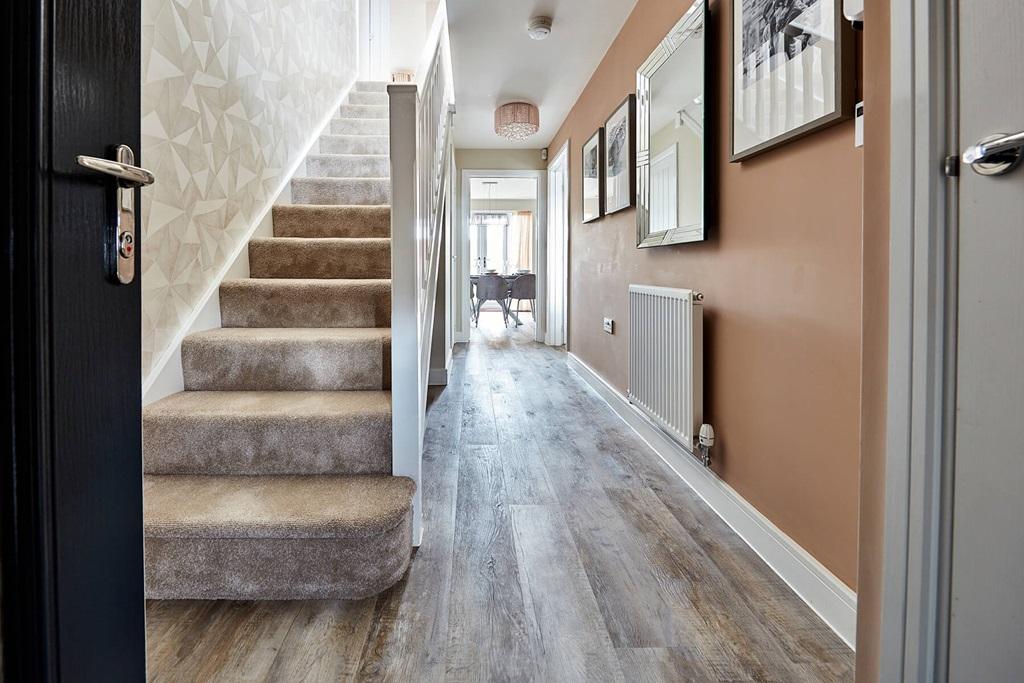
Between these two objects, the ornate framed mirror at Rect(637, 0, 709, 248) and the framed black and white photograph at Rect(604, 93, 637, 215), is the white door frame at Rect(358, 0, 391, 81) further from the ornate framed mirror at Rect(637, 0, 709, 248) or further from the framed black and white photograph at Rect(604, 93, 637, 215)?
the ornate framed mirror at Rect(637, 0, 709, 248)

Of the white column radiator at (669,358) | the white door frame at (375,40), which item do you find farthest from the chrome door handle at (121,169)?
the white door frame at (375,40)

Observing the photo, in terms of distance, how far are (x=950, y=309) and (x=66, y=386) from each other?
1.05 m

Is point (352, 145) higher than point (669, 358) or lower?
higher

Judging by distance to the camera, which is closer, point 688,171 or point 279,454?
point 279,454

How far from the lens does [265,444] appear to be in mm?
1629

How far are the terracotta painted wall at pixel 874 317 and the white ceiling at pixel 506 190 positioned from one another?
9.21 metres

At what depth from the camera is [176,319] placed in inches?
74.1

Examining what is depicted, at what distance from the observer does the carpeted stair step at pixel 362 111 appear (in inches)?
155

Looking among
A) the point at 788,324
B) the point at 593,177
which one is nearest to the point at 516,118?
the point at 593,177

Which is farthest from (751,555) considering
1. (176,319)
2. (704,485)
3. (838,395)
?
(176,319)

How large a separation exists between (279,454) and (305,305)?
748mm

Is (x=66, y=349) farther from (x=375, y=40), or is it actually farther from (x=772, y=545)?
(x=375, y=40)

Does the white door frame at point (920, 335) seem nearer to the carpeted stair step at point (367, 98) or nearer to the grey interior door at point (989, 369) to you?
the grey interior door at point (989, 369)

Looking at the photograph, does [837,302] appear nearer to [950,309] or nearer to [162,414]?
[950,309]
